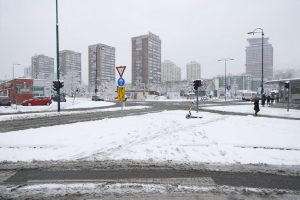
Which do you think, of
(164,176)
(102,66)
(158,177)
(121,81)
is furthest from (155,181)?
(102,66)

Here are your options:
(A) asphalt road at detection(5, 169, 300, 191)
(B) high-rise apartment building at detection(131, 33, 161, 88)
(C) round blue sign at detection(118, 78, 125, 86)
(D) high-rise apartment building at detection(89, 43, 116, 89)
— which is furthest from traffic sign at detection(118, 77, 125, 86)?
(D) high-rise apartment building at detection(89, 43, 116, 89)

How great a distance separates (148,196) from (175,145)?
4.88m

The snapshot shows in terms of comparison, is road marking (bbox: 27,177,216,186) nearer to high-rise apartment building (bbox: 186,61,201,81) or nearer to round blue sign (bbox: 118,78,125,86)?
round blue sign (bbox: 118,78,125,86)

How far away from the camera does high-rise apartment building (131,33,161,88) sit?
119m

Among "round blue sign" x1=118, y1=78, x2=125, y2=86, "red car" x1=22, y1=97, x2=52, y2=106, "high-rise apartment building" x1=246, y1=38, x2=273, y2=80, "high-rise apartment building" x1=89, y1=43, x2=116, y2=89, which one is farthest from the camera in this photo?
"high-rise apartment building" x1=89, y1=43, x2=116, y2=89

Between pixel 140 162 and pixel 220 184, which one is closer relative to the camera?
pixel 220 184

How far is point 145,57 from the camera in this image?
119875 millimetres

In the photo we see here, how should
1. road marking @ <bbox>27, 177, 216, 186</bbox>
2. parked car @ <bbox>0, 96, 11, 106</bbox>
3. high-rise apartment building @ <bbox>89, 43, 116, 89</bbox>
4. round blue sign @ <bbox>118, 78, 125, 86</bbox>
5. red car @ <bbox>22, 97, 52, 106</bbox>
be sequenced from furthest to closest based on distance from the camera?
high-rise apartment building @ <bbox>89, 43, 116, 89</bbox> → red car @ <bbox>22, 97, 52, 106</bbox> → parked car @ <bbox>0, 96, 11, 106</bbox> → round blue sign @ <bbox>118, 78, 125, 86</bbox> → road marking @ <bbox>27, 177, 216, 186</bbox>

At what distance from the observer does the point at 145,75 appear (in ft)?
398

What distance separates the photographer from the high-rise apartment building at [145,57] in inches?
4680

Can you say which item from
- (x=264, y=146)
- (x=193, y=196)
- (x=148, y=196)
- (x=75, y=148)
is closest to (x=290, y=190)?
(x=193, y=196)

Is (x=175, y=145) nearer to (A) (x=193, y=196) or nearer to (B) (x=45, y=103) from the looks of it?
(A) (x=193, y=196)

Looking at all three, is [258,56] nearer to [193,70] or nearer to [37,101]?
[193,70]

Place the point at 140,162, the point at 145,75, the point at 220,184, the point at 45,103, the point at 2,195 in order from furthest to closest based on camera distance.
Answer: the point at 145,75, the point at 45,103, the point at 140,162, the point at 220,184, the point at 2,195
